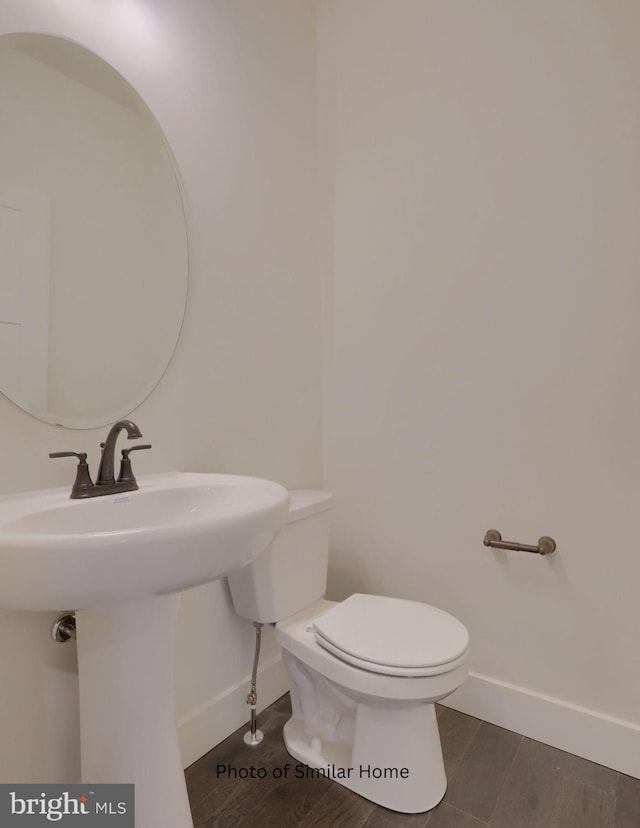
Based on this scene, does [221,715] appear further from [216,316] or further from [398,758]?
[216,316]

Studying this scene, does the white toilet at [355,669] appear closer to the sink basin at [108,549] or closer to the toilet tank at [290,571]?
the toilet tank at [290,571]

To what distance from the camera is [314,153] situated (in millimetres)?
1879

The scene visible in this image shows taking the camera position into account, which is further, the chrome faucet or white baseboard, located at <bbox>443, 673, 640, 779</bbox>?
white baseboard, located at <bbox>443, 673, 640, 779</bbox>

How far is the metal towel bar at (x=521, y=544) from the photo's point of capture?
1.43 meters

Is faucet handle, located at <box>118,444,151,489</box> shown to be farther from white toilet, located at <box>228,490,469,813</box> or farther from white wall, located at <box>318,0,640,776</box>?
white wall, located at <box>318,0,640,776</box>

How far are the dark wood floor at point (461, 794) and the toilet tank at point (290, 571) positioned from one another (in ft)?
1.30

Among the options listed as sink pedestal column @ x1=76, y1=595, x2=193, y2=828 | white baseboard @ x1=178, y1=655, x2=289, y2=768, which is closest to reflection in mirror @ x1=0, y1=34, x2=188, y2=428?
sink pedestal column @ x1=76, y1=595, x2=193, y2=828

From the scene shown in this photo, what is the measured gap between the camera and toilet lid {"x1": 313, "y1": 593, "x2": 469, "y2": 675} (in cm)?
112

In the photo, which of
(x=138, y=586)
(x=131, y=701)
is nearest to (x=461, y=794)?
(x=131, y=701)

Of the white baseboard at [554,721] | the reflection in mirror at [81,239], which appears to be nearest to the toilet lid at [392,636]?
the white baseboard at [554,721]

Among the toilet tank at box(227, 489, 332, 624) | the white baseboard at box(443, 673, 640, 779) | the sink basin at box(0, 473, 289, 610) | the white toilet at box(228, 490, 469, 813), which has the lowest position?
the white baseboard at box(443, 673, 640, 779)

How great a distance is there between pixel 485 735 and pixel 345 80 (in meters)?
2.31

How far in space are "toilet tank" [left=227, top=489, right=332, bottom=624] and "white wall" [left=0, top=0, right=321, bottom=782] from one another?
4.6 inches

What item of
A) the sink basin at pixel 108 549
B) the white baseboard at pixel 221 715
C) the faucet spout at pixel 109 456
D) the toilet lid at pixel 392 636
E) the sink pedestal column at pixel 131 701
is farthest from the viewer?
the white baseboard at pixel 221 715
